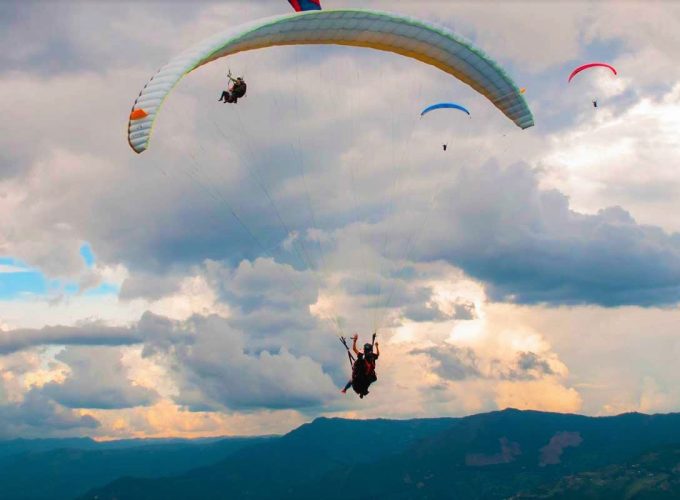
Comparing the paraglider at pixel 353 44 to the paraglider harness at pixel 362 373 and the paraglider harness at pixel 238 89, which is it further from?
the paraglider harness at pixel 362 373

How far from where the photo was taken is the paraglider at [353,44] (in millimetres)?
29719

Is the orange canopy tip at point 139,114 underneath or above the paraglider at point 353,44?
underneath

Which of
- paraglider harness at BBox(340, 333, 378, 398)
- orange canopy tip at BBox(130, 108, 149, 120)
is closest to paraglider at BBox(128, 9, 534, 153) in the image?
orange canopy tip at BBox(130, 108, 149, 120)

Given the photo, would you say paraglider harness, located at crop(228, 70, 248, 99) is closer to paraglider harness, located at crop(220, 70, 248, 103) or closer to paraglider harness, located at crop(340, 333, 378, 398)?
paraglider harness, located at crop(220, 70, 248, 103)

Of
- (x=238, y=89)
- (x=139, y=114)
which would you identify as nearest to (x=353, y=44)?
(x=238, y=89)

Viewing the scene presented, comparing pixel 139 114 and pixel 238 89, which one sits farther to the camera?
pixel 238 89

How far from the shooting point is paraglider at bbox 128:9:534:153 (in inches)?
1170

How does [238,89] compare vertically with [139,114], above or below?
above

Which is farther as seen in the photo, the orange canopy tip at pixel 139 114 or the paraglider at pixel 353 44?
the paraglider at pixel 353 44

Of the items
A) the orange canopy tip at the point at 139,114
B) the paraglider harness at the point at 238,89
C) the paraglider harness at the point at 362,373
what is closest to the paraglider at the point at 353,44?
the orange canopy tip at the point at 139,114

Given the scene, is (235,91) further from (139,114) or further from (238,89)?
(139,114)

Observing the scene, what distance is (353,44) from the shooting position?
37.3 m

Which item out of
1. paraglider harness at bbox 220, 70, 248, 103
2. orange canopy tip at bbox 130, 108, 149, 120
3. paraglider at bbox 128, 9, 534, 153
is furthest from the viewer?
paraglider harness at bbox 220, 70, 248, 103

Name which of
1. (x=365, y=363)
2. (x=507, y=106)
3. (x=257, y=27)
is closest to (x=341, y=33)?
(x=257, y=27)
